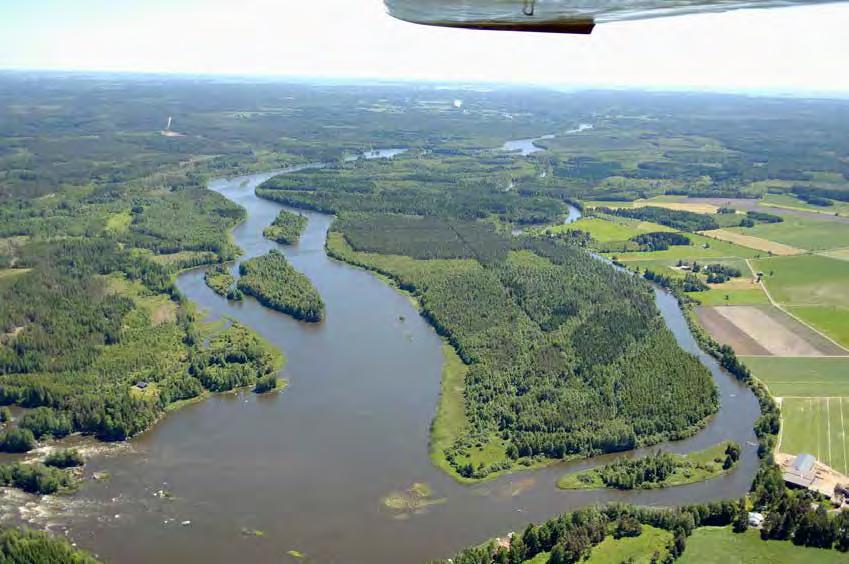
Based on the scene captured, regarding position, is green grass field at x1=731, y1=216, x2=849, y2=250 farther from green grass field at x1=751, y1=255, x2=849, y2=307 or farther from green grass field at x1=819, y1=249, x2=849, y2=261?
green grass field at x1=751, y1=255, x2=849, y2=307

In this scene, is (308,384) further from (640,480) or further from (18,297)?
(18,297)

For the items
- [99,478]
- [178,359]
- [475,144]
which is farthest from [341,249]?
[475,144]

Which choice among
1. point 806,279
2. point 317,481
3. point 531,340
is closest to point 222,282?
point 531,340

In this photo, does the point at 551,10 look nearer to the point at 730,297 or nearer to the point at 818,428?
the point at 818,428

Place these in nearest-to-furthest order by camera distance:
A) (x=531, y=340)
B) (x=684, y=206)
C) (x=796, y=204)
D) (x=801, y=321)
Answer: (x=531, y=340), (x=801, y=321), (x=684, y=206), (x=796, y=204)

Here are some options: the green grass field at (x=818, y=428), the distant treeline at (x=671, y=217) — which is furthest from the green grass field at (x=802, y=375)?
the distant treeline at (x=671, y=217)

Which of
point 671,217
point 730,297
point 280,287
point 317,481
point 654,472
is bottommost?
point 317,481

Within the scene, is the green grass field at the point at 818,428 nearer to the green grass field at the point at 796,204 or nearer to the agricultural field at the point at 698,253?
the agricultural field at the point at 698,253

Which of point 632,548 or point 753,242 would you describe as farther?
point 753,242
